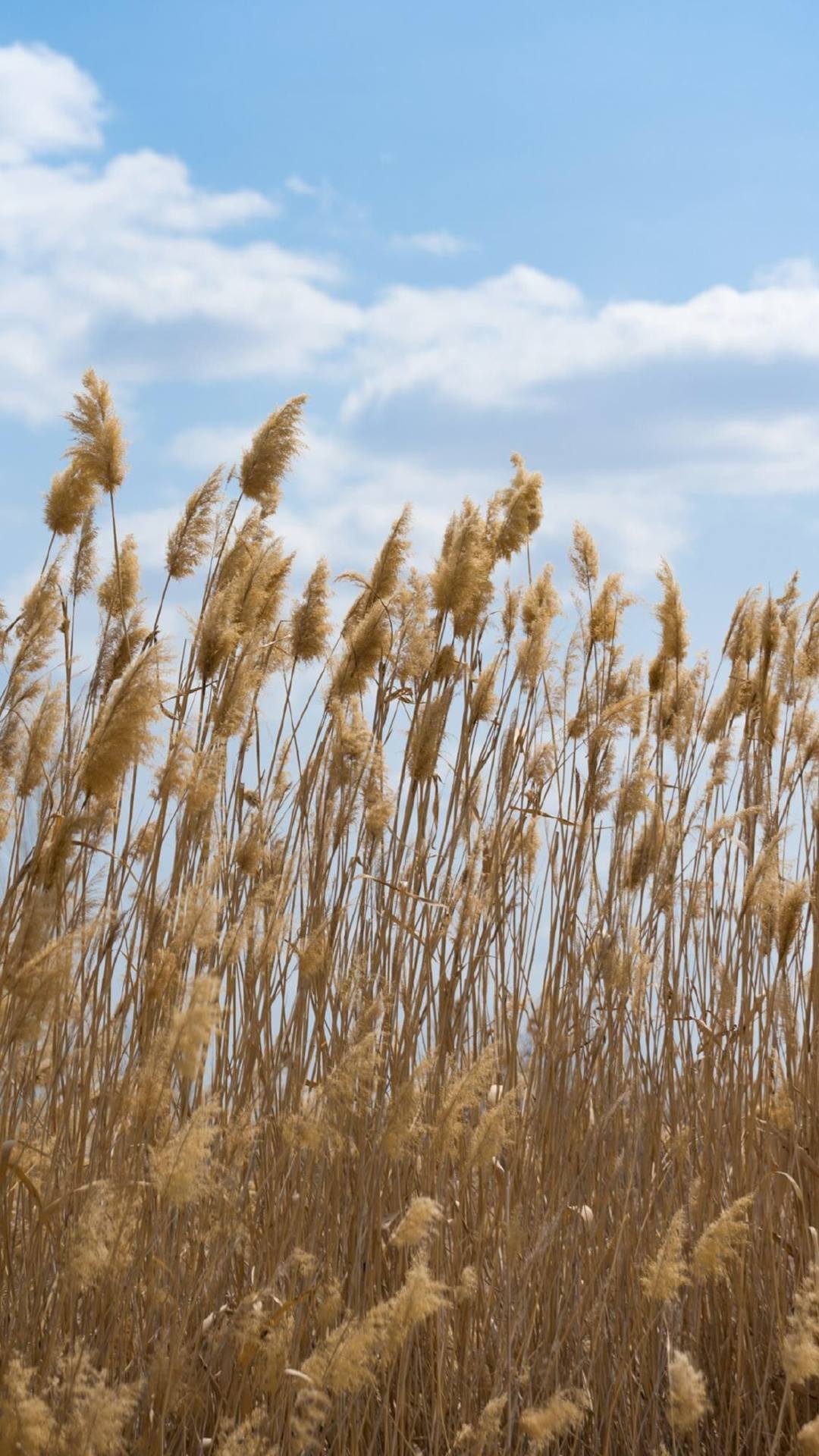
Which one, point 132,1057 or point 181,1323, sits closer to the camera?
point 181,1323

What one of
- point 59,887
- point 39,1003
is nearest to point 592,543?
point 59,887

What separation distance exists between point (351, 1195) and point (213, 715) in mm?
848

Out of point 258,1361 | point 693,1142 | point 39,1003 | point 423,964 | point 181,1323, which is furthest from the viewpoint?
point 693,1142

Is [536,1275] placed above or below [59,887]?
below

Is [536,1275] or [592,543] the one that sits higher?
[592,543]

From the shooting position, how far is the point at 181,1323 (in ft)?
5.82

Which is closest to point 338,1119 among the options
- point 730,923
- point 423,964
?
point 423,964

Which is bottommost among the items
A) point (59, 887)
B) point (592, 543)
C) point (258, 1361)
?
point (258, 1361)

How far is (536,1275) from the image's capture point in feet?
8.02

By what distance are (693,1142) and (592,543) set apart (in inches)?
52.0

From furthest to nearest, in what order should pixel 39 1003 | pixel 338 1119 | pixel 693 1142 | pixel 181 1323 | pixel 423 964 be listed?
pixel 693 1142 → pixel 423 964 → pixel 338 1119 → pixel 181 1323 → pixel 39 1003

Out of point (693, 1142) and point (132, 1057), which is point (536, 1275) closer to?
point (693, 1142)

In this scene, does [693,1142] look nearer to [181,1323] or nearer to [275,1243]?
[275,1243]

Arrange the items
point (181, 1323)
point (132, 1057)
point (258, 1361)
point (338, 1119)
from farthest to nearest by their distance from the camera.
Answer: point (338, 1119) → point (132, 1057) → point (258, 1361) → point (181, 1323)
